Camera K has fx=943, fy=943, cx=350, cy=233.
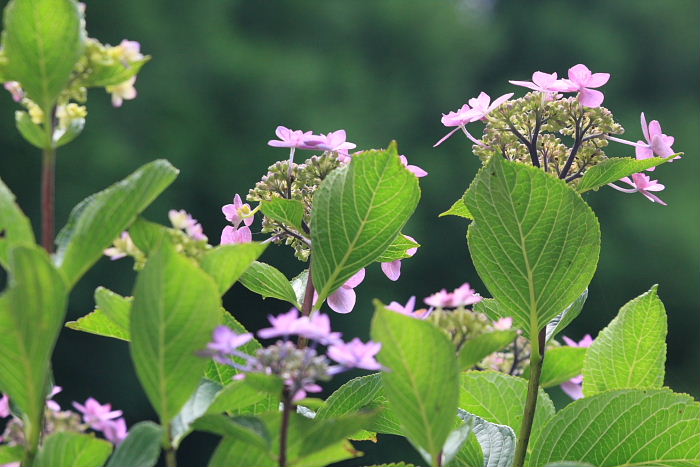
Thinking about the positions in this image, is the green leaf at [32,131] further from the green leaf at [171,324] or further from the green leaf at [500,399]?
the green leaf at [500,399]

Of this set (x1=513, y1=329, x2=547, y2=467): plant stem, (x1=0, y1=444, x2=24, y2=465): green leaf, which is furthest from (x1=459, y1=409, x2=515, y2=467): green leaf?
(x1=0, y1=444, x2=24, y2=465): green leaf

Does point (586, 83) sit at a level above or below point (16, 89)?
above

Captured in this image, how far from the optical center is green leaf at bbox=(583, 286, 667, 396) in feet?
1.94

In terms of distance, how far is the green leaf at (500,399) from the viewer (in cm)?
59

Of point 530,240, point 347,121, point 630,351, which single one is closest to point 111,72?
point 530,240

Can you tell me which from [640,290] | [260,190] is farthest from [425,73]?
[260,190]

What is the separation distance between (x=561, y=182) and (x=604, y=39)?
369 inches

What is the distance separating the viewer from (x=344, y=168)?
1.67 ft

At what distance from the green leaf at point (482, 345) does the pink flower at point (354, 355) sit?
0.05 m

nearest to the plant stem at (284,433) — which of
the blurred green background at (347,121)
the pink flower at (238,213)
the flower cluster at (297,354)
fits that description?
the flower cluster at (297,354)

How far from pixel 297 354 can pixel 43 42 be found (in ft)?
0.57

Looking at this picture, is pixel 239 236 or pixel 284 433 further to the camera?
pixel 239 236

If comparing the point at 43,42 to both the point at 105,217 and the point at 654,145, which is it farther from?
the point at 654,145

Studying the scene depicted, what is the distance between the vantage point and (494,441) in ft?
1.79
